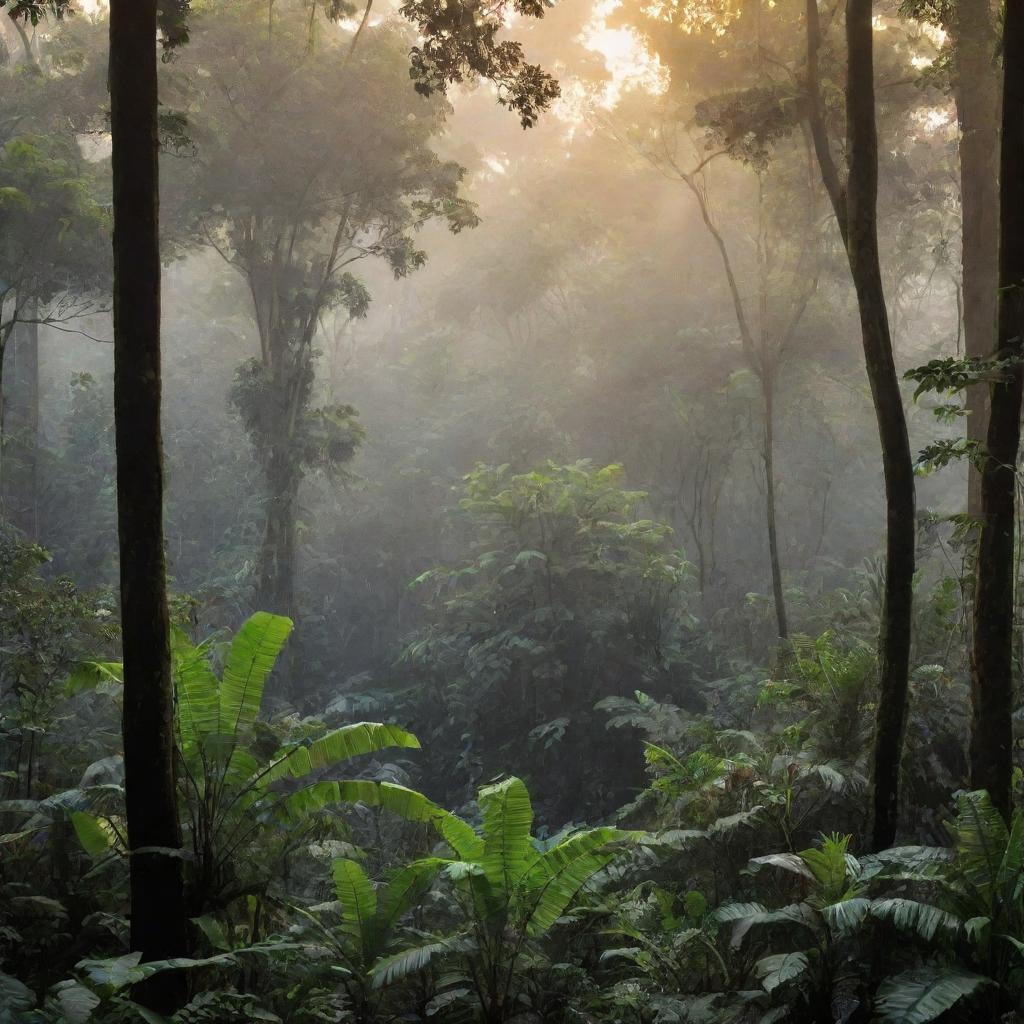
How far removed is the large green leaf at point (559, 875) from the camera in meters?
6.10

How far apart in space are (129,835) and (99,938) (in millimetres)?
1330

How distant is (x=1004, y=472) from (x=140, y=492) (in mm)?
5501

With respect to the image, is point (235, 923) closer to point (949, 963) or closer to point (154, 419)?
point (154, 419)

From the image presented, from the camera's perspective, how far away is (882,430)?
6.97m

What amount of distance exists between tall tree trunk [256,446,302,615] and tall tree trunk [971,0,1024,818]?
14230mm

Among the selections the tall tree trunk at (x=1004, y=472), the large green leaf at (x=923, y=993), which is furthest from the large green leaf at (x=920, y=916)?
the tall tree trunk at (x=1004, y=472)

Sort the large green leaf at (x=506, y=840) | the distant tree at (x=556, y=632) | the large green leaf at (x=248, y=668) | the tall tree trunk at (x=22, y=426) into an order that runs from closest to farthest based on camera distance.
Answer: the large green leaf at (x=506, y=840)
the large green leaf at (x=248, y=668)
the distant tree at (x=556, y=632)
the tall tree trunk at (x=22, y=426)

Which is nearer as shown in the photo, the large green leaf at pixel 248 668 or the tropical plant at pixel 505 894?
the tropical plant at pixel 505 894

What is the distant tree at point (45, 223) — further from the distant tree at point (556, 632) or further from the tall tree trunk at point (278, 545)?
the distant tree at point (556, 632)

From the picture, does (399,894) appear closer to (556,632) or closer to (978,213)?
(978,213)

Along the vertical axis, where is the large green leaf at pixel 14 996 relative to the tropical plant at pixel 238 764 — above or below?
below

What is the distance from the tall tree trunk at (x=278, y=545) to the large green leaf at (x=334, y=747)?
12.3m

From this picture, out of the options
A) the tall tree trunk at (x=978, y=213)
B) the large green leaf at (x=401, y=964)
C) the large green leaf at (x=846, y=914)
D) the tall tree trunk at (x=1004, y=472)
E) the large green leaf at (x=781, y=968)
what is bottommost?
the large green leaf at (x=401, y=964)

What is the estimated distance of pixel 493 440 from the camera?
2794 cm
